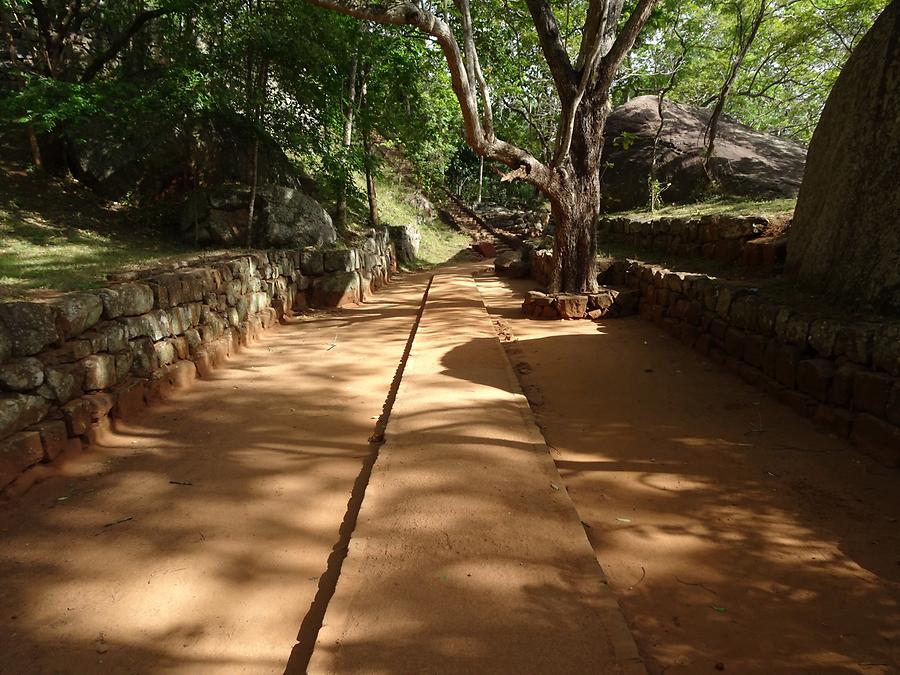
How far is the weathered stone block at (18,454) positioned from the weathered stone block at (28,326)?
1.65 feet

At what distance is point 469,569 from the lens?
210 centimetres

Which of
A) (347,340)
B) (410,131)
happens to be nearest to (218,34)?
(410,131)

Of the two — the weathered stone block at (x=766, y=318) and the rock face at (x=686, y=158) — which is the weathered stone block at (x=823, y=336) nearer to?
the weathered stone block at (x=766, y=318)

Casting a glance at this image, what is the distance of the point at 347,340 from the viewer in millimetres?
6684

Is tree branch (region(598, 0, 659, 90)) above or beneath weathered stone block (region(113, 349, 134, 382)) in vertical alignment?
above

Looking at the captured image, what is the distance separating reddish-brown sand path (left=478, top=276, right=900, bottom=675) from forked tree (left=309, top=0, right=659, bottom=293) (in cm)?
395

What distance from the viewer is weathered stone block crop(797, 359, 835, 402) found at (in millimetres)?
3682

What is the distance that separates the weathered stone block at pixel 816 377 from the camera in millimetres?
3682

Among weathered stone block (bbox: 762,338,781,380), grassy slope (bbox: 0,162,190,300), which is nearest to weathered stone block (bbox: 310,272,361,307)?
grassy slope (bbox: 0,162,190,300)

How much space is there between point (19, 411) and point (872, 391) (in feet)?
16.8

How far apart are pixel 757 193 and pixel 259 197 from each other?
982 centimetres

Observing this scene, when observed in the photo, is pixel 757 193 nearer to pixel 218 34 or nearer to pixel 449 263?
pixel 449 263

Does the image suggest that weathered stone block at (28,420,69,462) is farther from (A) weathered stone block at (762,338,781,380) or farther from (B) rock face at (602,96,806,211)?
(B) rock face at (602,96,806,211)

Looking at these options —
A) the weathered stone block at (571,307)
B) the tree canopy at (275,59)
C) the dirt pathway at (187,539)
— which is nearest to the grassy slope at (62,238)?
the tree canopy at (275,59)
